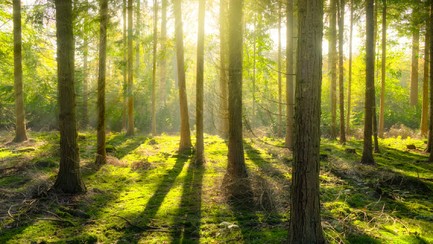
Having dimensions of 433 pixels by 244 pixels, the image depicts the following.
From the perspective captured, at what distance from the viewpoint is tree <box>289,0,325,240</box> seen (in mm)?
4332

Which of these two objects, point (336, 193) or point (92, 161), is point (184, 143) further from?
point (336, 193)

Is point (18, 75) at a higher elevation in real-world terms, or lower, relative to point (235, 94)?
higher

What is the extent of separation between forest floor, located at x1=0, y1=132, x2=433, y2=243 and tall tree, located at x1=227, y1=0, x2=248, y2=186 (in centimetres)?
55

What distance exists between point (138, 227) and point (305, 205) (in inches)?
121

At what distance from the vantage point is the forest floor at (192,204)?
221 inches

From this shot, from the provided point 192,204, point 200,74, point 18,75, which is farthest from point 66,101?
point 18,75

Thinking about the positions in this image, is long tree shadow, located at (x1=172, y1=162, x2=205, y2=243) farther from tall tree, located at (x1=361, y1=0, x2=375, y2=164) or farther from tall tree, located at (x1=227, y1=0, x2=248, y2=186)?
tall tree, located at (x1=361, y1=0, x2=375, y2=164)

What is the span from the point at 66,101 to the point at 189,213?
3.63m

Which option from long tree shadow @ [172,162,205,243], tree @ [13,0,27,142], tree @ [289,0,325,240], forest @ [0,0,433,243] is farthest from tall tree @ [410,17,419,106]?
tree @ [13,0,27,142]

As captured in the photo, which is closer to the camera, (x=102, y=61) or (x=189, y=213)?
(x=189, y=213)

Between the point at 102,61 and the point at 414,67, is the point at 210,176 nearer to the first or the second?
the point at 102,61

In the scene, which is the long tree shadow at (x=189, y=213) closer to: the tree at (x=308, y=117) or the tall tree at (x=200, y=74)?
the tall tree at (x=200, y=74)

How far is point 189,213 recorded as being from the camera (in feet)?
22.4

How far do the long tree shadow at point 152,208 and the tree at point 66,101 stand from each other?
178 centimetres
